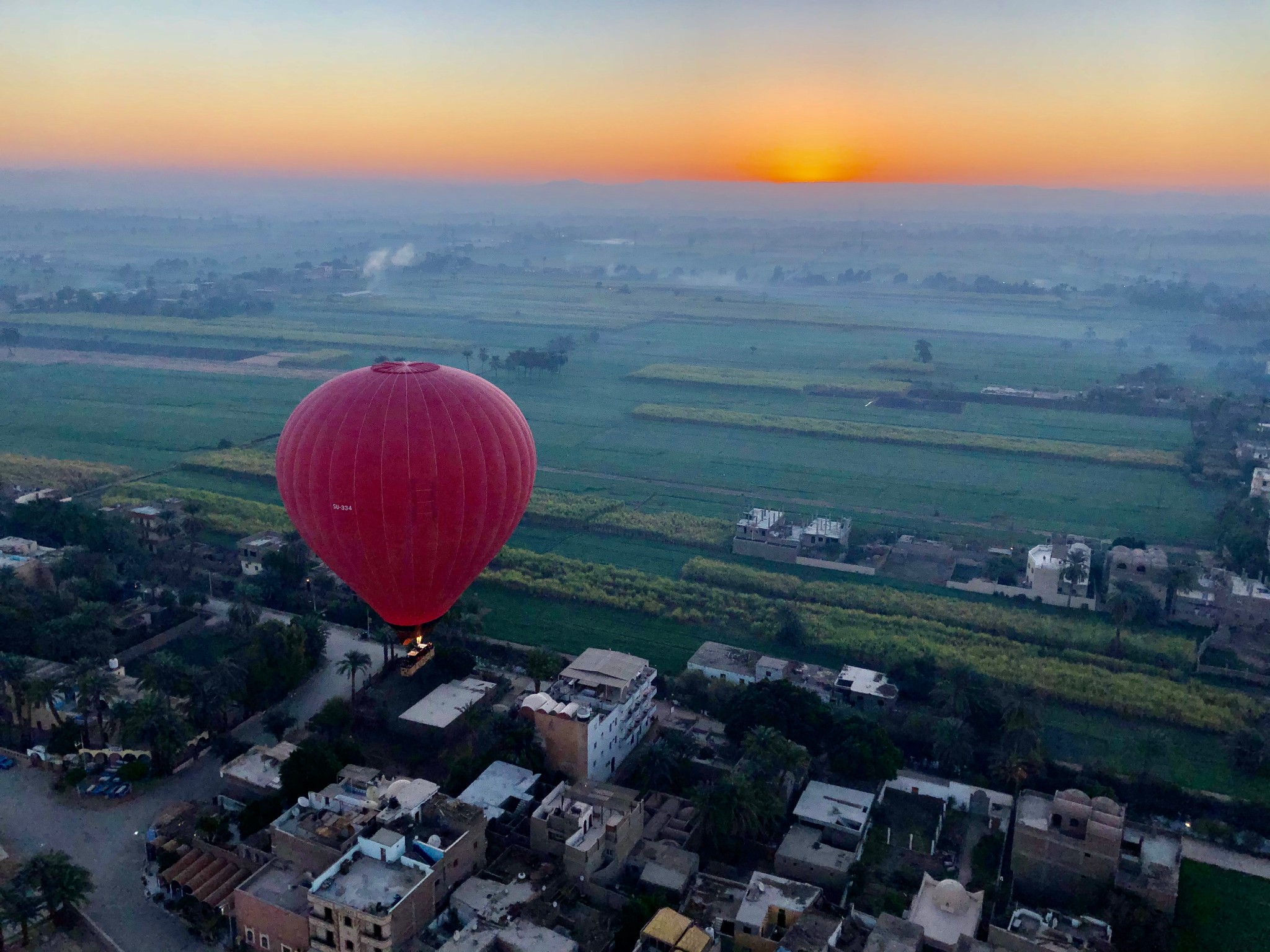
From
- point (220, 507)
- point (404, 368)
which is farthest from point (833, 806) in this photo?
point (220, 507)

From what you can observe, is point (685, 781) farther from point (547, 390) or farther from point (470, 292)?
point (470, 292)

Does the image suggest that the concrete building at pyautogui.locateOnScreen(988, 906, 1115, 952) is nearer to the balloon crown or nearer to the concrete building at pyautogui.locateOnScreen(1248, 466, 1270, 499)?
the balloon crown

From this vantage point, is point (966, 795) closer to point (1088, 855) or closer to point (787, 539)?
point (1088, 855)

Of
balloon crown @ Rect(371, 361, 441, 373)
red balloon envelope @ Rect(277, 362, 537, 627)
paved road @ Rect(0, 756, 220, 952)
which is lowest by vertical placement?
paved road @ Rect(0, 756, 220, 952)

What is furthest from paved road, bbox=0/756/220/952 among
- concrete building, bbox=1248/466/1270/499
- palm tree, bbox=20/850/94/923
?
concrete building, bbox=1248/466/1270/499

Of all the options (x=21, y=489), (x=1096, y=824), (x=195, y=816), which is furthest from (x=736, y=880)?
(x=21, y=489)

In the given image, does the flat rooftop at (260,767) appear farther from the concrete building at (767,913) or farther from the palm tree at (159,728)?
the concrete building at (767,913)

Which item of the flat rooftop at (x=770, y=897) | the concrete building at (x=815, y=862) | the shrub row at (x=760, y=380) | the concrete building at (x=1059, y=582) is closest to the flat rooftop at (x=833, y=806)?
the concrete building at (x=815, y=862)
